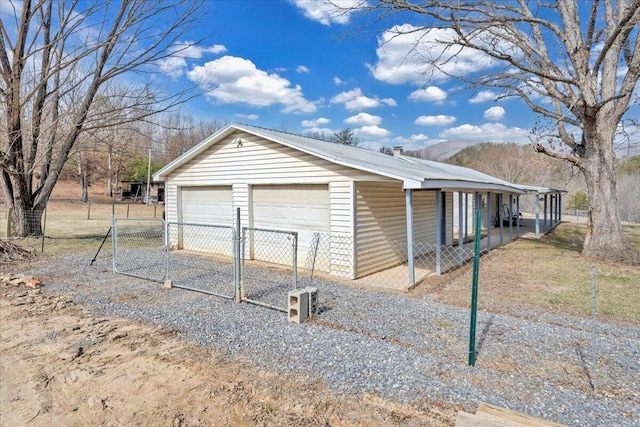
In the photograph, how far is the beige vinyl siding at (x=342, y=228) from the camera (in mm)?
7344

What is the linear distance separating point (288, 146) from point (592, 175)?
8366 millimetres

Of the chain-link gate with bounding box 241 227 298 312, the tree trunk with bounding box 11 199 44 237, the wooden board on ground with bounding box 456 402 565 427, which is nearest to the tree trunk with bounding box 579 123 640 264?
the chain-link gate with bounding box 241 227 298 312

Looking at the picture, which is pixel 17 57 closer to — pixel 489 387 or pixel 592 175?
pixel 489 387

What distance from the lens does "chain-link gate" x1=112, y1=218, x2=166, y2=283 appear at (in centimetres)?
738

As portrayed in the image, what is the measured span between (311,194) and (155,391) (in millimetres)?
5823

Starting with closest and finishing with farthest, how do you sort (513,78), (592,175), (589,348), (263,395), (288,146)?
(263,395) → (589,348) → (288,146) → (513,78) → (592,175)

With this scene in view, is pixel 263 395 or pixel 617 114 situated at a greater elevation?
pixel 617 114

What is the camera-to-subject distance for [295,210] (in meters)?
8.69

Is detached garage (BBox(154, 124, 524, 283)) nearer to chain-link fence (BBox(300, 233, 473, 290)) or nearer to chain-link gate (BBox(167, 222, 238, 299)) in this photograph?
chain-link fence (BBox(300, 233, 473, 290))

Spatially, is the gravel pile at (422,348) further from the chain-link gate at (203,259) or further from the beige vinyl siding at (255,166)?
the beige vinyl siding at (255,166)

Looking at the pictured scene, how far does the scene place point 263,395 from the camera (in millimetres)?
2957

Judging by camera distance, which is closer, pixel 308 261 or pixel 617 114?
pixel 308 261

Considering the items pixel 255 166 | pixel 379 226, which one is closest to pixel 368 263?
pixel 379 226

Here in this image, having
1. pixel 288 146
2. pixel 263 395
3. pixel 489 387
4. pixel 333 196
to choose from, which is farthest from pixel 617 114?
pixel 263 395
